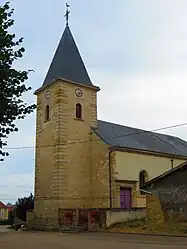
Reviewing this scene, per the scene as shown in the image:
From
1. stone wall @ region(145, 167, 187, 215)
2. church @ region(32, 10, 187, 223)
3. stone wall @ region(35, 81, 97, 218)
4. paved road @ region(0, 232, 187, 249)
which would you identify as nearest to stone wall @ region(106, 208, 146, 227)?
stone wall @ region(145, 167, 187, 215)

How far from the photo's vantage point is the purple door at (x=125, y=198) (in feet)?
104

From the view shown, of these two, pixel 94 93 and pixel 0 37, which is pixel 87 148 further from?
pixel 0 37

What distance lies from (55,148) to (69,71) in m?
7.73

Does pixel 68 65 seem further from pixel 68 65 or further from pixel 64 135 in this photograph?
pixel 64 135

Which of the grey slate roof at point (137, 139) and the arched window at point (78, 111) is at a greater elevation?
the arched window at point (78, 111)

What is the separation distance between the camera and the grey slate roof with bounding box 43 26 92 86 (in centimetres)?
3534

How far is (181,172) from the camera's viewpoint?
2394cm

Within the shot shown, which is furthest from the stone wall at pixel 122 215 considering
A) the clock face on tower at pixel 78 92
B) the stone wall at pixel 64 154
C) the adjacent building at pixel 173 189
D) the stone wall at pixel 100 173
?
the clock face on tower at pixel 78 92

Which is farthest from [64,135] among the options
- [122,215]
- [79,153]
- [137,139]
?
[122,215]

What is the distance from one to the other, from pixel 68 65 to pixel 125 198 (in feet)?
44.2

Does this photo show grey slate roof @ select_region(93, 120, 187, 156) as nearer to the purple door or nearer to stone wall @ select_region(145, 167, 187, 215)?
the purple door

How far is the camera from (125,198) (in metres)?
32.0

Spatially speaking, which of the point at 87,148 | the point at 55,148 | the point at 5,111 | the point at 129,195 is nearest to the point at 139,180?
the point at 129,195

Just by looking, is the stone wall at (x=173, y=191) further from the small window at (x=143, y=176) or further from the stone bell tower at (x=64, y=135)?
the stone bell tower at (x=64, y=135)
